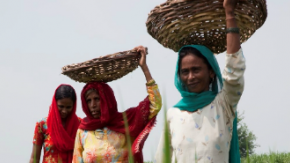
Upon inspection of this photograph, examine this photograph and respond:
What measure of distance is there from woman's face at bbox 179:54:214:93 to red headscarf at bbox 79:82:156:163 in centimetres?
82

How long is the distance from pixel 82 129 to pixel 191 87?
1.33m

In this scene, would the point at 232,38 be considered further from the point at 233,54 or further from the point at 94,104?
the point at 94,104

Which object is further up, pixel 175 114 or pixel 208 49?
pixel 208 49

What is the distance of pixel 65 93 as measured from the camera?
3980 mm

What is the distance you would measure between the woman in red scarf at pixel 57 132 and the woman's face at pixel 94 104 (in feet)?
2.06

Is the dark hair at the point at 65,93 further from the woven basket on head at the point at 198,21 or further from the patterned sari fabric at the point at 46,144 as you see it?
the woven basket on head at the point at 198,21

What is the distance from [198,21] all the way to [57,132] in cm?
212

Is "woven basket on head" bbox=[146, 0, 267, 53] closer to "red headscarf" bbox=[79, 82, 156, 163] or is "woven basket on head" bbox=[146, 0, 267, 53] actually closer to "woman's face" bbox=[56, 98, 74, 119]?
"red headscarf" bbox=[79, 82, 156, 163]

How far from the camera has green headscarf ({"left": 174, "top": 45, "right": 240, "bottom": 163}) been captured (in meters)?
2.43

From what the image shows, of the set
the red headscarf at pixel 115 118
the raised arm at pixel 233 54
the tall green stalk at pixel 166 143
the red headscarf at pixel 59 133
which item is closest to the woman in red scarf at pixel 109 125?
the red headscarf at pixel 115 118

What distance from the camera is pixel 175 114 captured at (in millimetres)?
2516

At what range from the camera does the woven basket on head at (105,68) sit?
119 inches

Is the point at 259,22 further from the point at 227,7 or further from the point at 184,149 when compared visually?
the point at 184,149

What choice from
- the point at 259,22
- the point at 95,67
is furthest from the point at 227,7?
the point at 95,67
